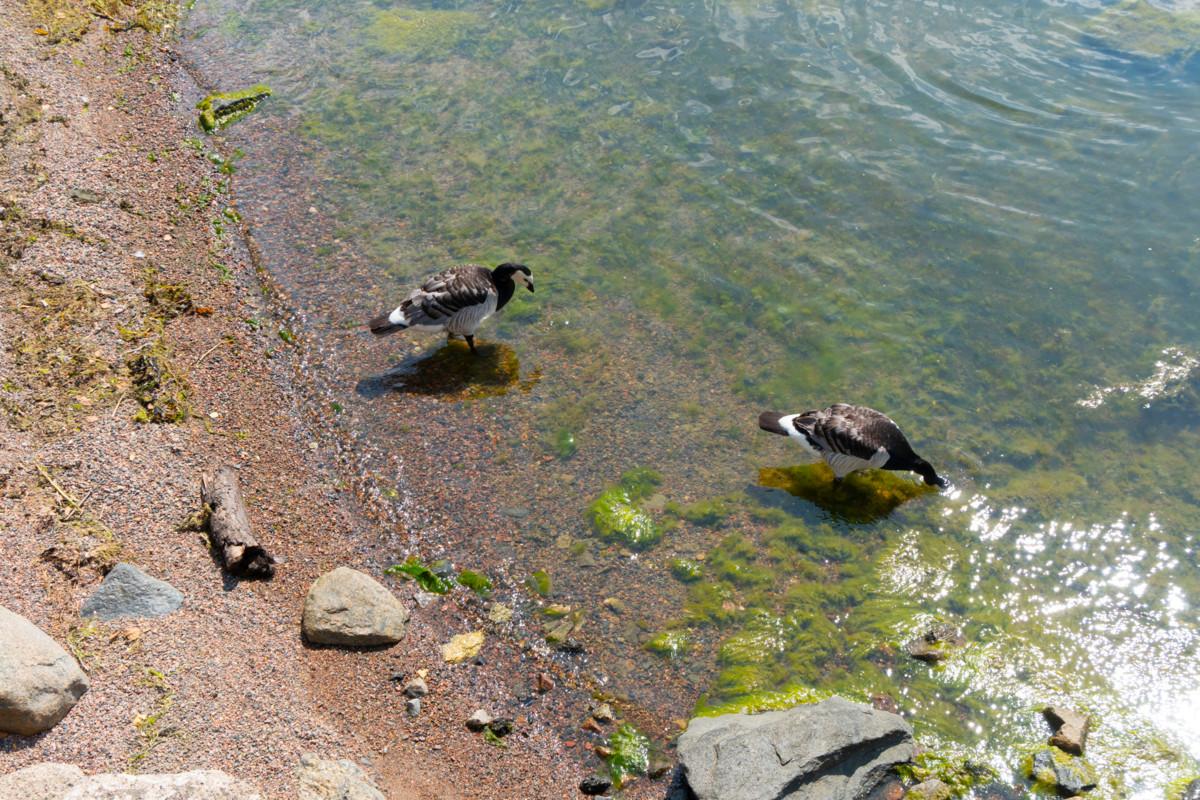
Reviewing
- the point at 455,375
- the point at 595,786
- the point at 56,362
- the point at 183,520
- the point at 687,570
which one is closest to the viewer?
the point at 595,786

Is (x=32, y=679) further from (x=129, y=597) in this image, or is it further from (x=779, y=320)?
(x=779, y=320)

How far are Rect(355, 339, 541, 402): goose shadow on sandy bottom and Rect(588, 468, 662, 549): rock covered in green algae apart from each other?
1751 mm

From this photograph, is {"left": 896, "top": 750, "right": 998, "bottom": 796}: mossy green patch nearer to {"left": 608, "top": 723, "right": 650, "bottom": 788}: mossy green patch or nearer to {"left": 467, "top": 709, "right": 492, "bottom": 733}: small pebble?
{"left": 608, "top": 723, "right": 650, "bottom": 788}: mossy green patch

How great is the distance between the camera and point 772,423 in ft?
27.5

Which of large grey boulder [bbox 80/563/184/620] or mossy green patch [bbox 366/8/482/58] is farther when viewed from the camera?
mossy green patch [bbox 366/8/482/58]

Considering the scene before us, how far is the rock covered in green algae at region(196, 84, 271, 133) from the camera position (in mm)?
12747

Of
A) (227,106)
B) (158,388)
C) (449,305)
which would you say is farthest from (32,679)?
(227,106)

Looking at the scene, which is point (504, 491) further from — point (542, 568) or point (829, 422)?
point (829, 422)

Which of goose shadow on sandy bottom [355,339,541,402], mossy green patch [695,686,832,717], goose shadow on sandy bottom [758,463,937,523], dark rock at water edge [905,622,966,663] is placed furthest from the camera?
goose shadow on sandy bottom [355,339,541,402]

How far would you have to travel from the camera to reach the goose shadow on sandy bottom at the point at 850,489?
27.3 feet

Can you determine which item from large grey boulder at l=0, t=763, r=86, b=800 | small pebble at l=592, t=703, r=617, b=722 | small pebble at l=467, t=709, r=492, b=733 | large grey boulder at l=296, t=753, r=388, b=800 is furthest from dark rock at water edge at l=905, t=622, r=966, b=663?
large grey boulder at l=0, t=763, r=86, b=800

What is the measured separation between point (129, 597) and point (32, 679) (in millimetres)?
1063

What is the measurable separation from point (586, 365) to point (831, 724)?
192 inches

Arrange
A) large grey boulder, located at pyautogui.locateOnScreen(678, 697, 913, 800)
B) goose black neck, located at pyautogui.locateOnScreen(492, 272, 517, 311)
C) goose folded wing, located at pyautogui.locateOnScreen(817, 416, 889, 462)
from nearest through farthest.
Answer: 1. large grey boulder, located at pyautogui.locateOnScreen(678, 697, 913, 800)
2. goose folded wing, located at pyautogui.locateOnScreen(817, 416, 889, 462)
3. goose black neck, located at pyautogui.locateOnScreen(492, 272, 517, 311)
